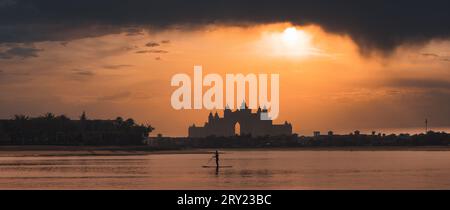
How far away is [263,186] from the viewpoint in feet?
227
